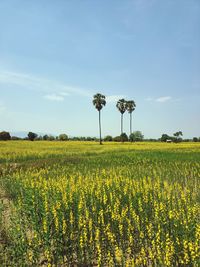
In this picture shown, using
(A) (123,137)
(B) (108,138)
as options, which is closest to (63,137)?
(B) (108,138)

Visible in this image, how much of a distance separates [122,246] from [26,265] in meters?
2.18

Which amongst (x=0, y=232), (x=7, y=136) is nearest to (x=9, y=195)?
(x=0, y=232)

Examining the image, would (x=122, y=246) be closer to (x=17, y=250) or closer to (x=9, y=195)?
(x=17, y=250)

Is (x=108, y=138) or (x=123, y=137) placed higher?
(x=123, y=137)

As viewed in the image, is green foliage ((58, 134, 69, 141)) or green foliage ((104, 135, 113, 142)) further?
green foliage ((104, 135, 113, 142))

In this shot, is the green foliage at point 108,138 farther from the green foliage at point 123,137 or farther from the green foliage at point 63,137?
the green foliage at point 63,137

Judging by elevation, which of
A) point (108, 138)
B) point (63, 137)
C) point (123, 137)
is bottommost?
point (108, 138)

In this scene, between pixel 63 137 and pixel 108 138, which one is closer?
pixel 63 137

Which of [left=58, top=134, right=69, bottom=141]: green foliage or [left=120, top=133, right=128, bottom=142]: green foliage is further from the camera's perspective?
[left=58, top=134, right=69, bottom=141]: green foliage

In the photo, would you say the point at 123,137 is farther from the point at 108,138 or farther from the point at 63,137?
the point at 63,137

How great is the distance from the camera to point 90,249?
7.47 m

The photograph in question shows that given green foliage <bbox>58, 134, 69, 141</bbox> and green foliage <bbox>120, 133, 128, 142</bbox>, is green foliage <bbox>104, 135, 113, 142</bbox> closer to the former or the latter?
green foliage <bbox>120, 133, 128, 142</bbox>

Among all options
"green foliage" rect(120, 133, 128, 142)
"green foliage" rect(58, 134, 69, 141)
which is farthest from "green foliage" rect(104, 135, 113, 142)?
"green foliage" rect(58, 134, 69, 141)

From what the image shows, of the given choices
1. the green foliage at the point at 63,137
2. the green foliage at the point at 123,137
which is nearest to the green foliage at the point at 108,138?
the green foliage at the point at 123,137
